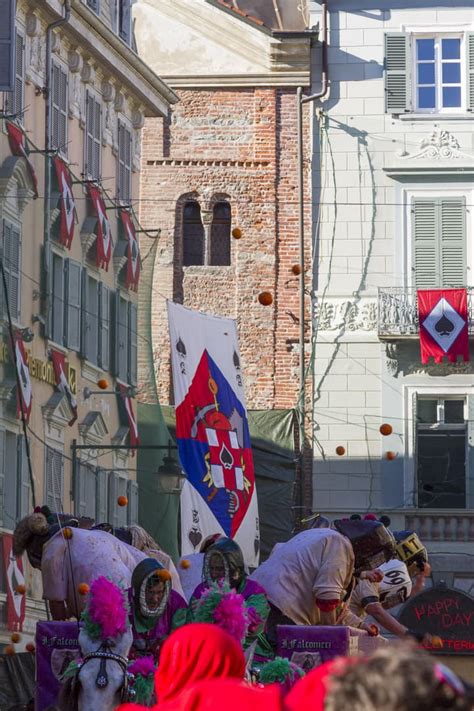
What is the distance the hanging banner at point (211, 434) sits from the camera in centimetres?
2112

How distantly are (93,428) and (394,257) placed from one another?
8.99 m

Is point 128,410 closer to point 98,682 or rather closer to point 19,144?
point 19,144

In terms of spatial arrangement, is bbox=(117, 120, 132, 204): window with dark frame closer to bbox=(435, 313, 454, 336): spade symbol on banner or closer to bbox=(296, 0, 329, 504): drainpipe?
bbox=(296, 0, 329, 504): drainpipe

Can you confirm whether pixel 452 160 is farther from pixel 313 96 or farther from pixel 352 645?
pixel 352 645

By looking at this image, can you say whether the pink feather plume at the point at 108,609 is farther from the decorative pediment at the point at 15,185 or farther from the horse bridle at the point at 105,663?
the decorative pediment at the point at 15,185

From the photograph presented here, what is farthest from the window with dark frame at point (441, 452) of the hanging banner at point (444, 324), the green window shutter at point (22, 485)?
the green window shutter at point (22, 485)

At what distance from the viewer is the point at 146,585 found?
9695 mm

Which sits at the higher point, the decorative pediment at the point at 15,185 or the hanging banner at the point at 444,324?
the decorative pediment at the point at 15,185

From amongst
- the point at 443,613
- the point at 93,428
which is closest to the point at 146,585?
the point at 93,428

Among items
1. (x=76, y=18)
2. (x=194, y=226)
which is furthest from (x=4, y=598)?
(x=194, y=226)

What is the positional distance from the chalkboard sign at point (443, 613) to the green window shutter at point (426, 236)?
559 cm

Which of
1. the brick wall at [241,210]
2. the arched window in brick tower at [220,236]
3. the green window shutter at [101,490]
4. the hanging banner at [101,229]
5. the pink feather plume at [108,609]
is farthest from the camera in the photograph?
the arched window in brick tower at [220,236]

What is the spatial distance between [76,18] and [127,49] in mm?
2360

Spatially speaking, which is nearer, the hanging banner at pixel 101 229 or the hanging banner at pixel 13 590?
the hanging banner at pixel 13 590
